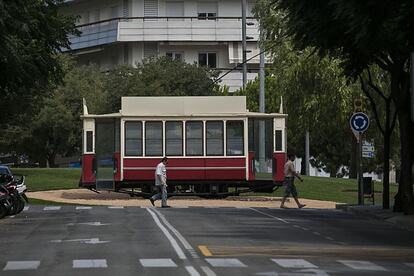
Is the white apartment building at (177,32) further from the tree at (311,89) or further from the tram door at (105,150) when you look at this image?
the tram door at (105,150)

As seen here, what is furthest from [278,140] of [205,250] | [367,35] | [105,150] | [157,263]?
[157,263]

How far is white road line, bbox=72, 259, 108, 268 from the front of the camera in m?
12.6

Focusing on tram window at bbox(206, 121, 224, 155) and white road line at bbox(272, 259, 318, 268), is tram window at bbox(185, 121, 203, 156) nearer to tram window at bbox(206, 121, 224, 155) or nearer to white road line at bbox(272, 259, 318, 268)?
tram window at bbox(206, 121, 224, 155)

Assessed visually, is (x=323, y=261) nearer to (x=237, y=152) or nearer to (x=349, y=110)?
(x=237, y=152)

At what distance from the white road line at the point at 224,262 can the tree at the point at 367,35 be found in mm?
5567

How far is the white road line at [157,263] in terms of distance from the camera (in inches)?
499

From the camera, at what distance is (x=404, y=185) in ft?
78.1

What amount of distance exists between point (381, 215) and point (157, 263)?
42.2 ft

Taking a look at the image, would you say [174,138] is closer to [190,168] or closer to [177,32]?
[190,168]

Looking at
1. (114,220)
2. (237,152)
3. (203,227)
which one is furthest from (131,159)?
(203,227)

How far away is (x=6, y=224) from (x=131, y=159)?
1068 centimetres

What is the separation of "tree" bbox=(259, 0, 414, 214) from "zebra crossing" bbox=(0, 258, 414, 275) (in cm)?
507

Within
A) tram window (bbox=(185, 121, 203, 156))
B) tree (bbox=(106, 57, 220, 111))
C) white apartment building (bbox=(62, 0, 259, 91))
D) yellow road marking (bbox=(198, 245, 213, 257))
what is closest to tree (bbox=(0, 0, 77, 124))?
yellow road marking (bbox=(198, 245, 213, 257))

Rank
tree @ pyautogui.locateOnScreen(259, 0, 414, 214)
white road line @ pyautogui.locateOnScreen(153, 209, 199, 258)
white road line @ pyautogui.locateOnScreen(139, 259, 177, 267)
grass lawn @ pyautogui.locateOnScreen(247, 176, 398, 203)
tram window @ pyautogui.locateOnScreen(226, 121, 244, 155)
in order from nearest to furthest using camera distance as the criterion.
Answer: white road line @ pyautogui.locateOnScreen(139, 259, 177, 267)
white road line @ pyautogui.locateOnScreen(153, 209, 199, 258)
tree @ pyautogui.locateOnScreen(259, 0, 414, 214)
tram window @ pyautogui.locateOnScreen(226, 121, 244, 155)
grass lawn @ pyautogui.locateOnScreen(247, 176, 398, 203)
